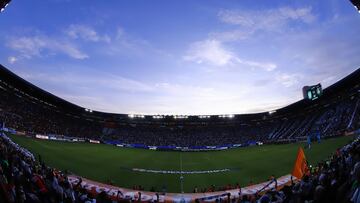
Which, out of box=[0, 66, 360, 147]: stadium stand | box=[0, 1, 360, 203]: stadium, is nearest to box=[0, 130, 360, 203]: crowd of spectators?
box=[0, 1, 360, 203]: stadium

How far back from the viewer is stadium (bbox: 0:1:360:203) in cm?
1150

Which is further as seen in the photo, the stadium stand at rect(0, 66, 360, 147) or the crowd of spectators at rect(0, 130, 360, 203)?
the stadium stand at rect(0, 66, 360, 147)

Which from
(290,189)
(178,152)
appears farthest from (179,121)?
(290,189)

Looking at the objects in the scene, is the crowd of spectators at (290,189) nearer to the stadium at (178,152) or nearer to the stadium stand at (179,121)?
the stadium at (178,152)

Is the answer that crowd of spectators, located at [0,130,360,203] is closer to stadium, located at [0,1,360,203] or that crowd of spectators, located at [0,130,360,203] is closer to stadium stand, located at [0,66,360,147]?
stadium, located at [0,1,360,203]

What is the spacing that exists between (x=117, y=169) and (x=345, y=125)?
4055 cm

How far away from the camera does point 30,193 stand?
1045cm

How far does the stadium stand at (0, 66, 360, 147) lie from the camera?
59438 mm

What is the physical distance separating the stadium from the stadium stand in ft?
1.09

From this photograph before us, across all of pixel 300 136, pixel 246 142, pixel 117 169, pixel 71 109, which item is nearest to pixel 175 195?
pixel 117 169

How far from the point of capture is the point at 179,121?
365 feet

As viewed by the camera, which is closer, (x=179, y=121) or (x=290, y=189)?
(x=290, y=189)

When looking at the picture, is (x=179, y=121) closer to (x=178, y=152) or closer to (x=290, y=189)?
(x=178, y=152)

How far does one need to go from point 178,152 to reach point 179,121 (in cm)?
3536
